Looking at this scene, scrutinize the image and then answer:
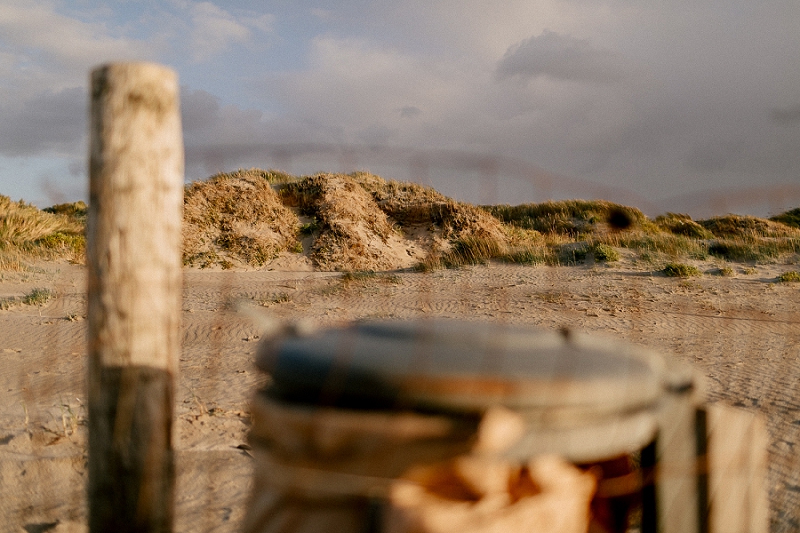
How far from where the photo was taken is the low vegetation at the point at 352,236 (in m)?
14.0

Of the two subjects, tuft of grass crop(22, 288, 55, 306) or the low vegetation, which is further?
the low vegetation

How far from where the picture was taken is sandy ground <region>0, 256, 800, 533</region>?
3100 mm

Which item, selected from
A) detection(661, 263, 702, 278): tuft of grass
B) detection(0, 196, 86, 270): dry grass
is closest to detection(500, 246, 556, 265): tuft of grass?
detection(661, 263, 702, 278): tuft of grass

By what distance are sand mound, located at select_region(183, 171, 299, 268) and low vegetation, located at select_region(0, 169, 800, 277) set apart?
0.03 metres

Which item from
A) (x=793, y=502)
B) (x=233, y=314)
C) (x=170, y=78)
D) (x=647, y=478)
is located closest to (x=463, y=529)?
(x=647, y=478)

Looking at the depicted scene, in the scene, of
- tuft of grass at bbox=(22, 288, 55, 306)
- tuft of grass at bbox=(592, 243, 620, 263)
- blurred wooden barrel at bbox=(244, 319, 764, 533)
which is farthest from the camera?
tuft of grass at bbox=(592, 243, 620, 263)

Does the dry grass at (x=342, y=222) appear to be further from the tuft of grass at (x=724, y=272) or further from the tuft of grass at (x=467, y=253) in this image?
the tuft of grass at (x=724, y=272)

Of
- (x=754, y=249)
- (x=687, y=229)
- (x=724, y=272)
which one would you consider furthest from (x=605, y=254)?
(x=687, y=229)

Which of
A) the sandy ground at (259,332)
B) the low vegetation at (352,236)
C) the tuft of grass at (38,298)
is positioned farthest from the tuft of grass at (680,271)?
the tuft of grass at (38,298)

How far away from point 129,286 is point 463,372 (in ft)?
3.45

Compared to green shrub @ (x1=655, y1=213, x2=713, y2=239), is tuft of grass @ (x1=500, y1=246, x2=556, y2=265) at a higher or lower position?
lower

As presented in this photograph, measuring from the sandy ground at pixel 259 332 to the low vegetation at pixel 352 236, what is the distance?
0.83 meters

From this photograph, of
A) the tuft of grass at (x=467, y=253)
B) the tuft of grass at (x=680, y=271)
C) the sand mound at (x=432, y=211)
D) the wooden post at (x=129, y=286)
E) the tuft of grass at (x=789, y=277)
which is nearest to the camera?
the wooden post at (x=129, y=286)

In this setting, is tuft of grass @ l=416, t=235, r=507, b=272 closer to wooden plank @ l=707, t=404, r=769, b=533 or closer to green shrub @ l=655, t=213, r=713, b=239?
green shrub @ l=655, t=213, r=713, b=239
